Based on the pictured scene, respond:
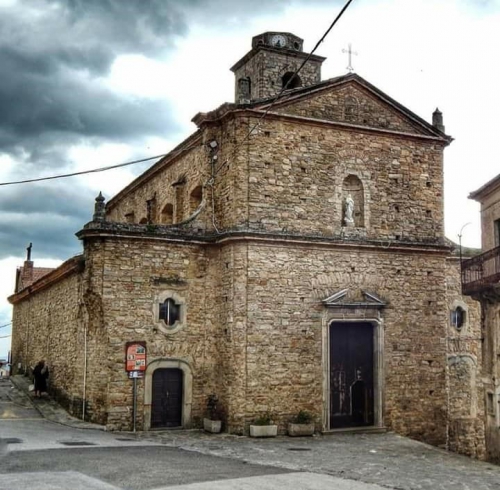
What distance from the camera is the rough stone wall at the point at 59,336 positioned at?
61.6 feet

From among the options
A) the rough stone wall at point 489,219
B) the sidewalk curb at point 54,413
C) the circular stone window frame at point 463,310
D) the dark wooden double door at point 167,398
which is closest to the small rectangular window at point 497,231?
the rough stone wall at point 489,219

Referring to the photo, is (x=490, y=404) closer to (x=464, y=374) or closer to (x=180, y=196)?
(x=464, y=374)

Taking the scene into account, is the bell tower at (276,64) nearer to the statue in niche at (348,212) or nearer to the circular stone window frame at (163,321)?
the statue in niche at (348,212)

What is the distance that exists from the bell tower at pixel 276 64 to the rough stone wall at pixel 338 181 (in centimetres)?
387

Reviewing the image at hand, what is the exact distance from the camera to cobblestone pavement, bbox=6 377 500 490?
39.3 ft

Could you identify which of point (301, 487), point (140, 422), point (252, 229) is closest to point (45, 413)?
point (140, 422)

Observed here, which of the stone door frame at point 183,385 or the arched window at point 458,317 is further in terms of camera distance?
the arched window at point 458,317

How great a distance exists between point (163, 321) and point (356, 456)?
6.47 meters

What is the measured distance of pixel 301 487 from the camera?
33.8ft

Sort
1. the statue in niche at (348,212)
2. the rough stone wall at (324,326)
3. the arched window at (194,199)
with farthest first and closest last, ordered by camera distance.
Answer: the arched window at (194,199), the statue in niche at (348,212), the rough stone wall at (324,326)

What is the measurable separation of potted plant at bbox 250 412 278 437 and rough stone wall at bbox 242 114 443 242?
5093 millimetres

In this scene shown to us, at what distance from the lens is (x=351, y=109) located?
787 inches

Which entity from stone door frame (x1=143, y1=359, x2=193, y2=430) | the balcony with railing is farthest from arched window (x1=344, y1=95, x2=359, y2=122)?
stone door frame (x1=143, y1=359, x2=193, y2=430)

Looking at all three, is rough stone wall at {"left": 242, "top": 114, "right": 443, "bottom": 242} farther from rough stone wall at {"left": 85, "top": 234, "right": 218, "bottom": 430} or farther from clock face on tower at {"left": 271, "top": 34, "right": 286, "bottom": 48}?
clock face on tower at {"left": 271, "top": 34, "right": 286, "bottom": 48}
